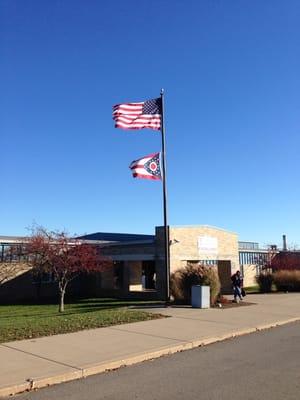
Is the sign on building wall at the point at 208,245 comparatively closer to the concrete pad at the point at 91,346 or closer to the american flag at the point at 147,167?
the american flag at the point at 147,167

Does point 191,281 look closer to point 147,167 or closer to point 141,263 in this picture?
point 147,167

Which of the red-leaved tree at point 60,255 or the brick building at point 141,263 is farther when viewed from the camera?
the brick building at point 141,263

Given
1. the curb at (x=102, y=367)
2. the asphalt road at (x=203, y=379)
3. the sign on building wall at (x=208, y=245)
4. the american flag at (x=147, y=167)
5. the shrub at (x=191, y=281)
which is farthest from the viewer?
the sign on building wall at (x=208, y=245)

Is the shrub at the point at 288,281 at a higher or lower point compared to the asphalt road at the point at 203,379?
higher

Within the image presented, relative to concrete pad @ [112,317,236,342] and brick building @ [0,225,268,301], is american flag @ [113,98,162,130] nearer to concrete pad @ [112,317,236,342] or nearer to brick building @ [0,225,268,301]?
concrete pad @ [112,317,236,342]

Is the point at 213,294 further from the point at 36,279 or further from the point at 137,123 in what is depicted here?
the point at 36,279

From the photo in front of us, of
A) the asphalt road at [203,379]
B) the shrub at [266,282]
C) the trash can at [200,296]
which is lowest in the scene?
the asphalt road at [203,379]

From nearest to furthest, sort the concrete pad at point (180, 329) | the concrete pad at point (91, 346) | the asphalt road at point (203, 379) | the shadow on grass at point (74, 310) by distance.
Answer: the asphalt road at point (203, 379) < the concrete pad at point (91, 346) < the concrete pad at point (180, 329) < the shadow on grass at point (74, 310)

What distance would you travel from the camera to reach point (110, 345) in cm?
1141

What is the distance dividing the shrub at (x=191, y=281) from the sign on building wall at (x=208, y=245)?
31.6 ft

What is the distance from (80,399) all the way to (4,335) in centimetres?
584

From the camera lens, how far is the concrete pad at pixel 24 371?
802cm

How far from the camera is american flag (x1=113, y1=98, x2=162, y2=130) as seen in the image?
21109 millimetres

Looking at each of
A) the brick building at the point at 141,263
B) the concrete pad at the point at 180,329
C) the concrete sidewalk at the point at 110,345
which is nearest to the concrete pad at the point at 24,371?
the concrete sidewalk at the point at 110,345
